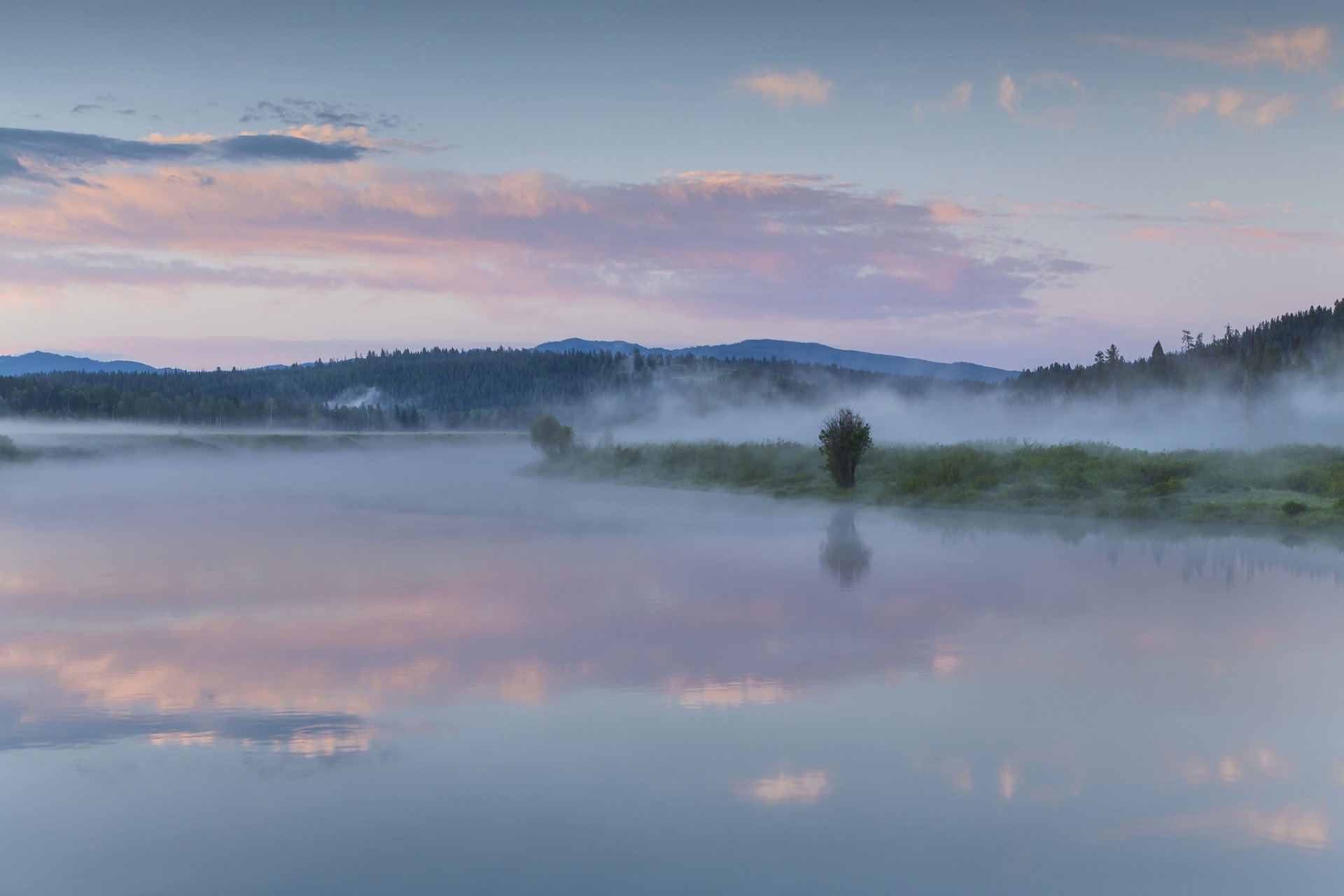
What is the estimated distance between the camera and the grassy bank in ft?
118

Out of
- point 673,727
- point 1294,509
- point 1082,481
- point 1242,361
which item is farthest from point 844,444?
point 1242,361

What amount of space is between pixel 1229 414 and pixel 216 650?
106m

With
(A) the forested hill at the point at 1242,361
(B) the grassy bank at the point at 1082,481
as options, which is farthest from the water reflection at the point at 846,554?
Answer: (A) the forested hill at the point at 1242,361

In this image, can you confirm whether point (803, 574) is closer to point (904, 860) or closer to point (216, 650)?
point (216, 650)

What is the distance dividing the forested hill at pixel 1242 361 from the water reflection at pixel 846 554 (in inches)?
3355

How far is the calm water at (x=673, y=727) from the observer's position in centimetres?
782

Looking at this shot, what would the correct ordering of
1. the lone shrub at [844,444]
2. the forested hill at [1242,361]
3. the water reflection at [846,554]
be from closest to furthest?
the water reflection at [846,554], the lone shrub at [844,444], the forested hill at [1242,361]

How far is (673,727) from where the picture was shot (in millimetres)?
11242

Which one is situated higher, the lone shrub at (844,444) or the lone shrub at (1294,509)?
the lone shrub at (844,444)

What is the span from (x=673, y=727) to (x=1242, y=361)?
116 metres

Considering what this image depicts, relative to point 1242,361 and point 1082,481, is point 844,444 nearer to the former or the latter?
point 1082,481

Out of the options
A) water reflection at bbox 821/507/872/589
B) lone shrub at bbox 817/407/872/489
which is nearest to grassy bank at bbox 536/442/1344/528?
lone shrub at bbox 817/407/872/489

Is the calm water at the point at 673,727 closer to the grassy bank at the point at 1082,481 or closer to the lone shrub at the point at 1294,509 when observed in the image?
the lone shrub at the point at 1294,509

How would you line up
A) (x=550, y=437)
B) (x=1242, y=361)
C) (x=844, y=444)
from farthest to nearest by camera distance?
(x=1242, y=361), (x=550, y=437), (x=844, y=444)
